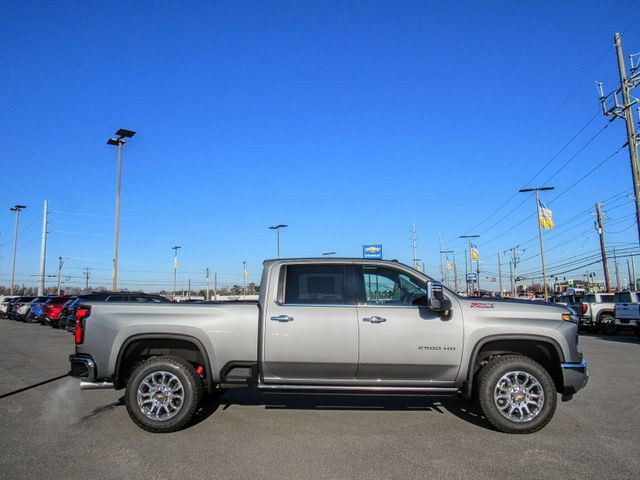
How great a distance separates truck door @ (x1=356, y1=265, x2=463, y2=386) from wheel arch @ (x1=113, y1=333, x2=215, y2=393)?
184 centimetres

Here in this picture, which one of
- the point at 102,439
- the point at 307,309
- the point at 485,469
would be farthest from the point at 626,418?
the point at 102,439

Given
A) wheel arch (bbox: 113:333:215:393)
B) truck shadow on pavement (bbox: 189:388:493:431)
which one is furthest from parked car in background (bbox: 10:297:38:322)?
wheel arch (bbox: 113:333:215:393)

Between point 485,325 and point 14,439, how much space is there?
5518 millimetres

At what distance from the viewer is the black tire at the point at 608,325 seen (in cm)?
2259

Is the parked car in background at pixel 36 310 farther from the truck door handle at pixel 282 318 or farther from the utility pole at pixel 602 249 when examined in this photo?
the utility pole at pixel 602 249

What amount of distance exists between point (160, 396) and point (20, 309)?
3382cm

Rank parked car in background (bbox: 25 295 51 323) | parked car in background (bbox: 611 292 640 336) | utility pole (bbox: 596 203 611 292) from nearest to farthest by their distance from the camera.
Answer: parked car in background (bbox: 611 292 640 336)
parked car in background (bbox: 25 295 51 323)
utility pole (bbox: 596 203 611 292)

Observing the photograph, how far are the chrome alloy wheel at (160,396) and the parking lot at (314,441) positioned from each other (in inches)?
10.7

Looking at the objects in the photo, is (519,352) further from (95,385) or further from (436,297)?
(95,385)

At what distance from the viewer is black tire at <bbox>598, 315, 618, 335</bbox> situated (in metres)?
22.6

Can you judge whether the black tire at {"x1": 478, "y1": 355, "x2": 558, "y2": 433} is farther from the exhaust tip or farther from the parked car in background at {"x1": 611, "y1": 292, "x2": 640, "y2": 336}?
the parked car in background at {"x1": 611, "y1": 292, "x2": 640, "y2": 336}

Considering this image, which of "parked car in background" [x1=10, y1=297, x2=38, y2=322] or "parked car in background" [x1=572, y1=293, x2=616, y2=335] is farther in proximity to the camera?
"parked car in background" [x1=10, y1=297, x2=38, y2=322]

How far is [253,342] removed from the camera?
5.68 m

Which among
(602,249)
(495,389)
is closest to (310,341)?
(495,389)
